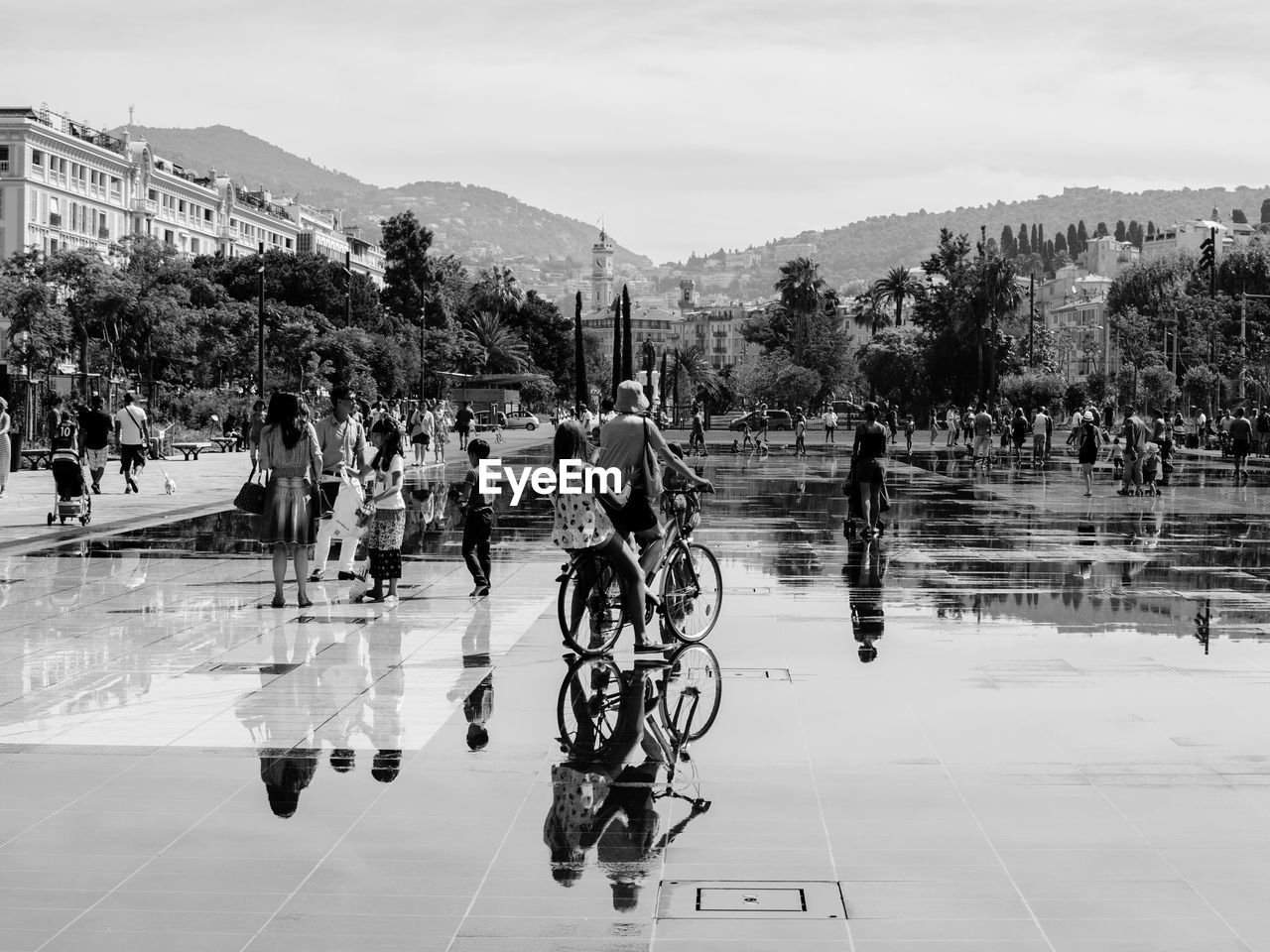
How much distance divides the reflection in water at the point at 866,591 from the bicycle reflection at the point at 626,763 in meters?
1.26

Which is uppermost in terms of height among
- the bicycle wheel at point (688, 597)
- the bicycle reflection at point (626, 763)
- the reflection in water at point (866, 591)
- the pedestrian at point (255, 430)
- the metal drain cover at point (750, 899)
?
the pedestrian at point (255, 430)

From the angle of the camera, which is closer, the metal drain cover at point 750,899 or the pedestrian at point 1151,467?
the metal drain cover at point 750,899

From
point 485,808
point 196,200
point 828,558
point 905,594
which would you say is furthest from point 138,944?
point 196,200

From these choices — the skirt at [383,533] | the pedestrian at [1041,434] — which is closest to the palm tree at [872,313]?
the pedestrian at [1041,434]

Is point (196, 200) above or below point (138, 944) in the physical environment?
above

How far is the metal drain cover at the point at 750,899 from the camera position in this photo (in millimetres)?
5113

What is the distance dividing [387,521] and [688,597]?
3.03 meters

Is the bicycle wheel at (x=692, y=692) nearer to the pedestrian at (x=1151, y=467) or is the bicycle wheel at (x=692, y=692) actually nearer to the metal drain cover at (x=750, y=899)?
the metal drain cover at (x=750, y=899)

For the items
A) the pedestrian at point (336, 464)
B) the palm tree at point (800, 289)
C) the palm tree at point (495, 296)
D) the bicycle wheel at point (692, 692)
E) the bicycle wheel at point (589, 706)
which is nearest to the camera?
the bicycle wheel at point (589, 706)

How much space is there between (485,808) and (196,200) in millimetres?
116906

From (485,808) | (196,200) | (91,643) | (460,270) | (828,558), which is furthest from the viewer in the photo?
(460,270)

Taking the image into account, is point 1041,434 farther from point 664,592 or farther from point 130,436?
point 664,592

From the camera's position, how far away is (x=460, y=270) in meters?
128

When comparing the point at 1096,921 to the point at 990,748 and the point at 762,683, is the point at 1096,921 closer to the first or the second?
the point at 990,748
